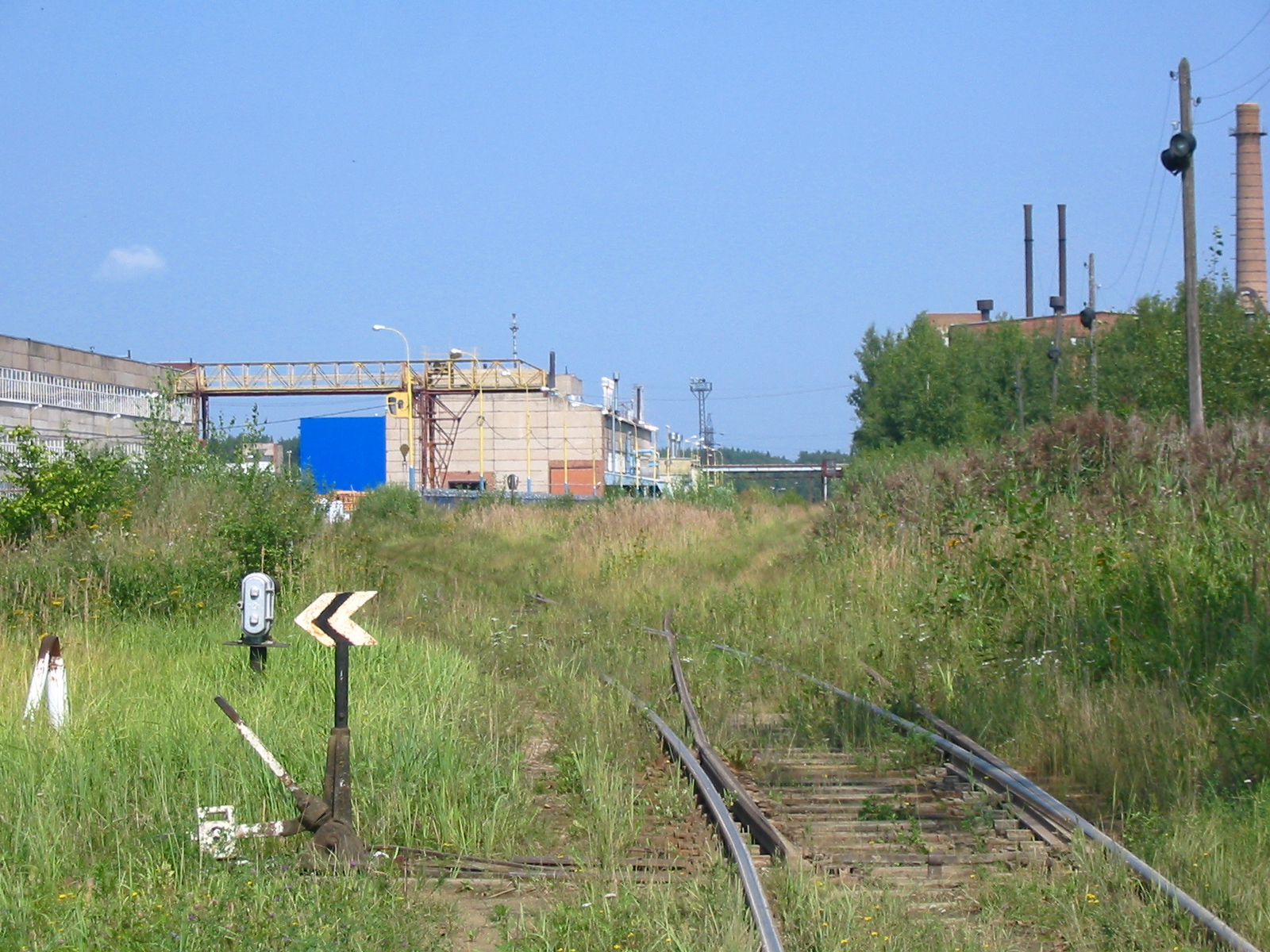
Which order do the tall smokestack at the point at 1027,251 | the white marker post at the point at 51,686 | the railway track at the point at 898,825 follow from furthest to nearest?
the tall smokestack at the point at 1027,251 < the white marker post at the point at 51,686 < the railway track at the point at 898,825

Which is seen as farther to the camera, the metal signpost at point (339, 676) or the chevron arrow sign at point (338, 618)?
the chevron arrow sign at point (338, 618)

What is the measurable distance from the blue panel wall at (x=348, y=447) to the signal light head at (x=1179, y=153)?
6515 centimetres

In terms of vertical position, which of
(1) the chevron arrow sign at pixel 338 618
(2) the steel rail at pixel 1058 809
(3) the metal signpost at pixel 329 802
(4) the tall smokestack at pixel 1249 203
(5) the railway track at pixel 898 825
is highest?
(4) the tall smokestack at pixel 1249 203

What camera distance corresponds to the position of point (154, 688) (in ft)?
28.8

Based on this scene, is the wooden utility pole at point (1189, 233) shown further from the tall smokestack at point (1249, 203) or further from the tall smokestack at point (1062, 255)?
the tall smokestack at point (1062, 255)

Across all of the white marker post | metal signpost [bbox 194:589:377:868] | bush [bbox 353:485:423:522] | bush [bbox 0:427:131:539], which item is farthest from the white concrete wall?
metal signpost [bbox 194:589:377:868]

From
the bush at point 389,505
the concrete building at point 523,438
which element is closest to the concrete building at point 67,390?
the bush at point 389,505

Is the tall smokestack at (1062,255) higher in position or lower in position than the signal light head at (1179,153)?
higher

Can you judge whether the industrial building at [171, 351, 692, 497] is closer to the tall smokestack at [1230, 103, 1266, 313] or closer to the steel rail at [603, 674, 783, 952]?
the tall smokestack at [1230, 103, 1266, 313]

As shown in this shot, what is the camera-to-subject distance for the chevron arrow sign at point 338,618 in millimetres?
6270

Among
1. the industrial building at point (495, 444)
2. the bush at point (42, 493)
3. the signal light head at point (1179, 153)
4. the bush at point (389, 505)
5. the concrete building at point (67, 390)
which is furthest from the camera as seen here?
the industrial building at point (495, 444)

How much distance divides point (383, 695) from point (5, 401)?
4445 centimetres

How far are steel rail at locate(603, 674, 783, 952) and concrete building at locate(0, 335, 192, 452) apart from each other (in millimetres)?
40991

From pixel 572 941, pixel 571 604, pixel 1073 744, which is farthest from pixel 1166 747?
pixel 571 604
